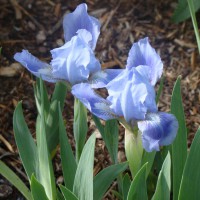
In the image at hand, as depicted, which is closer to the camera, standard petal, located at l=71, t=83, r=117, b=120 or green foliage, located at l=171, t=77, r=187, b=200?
standard petal, located at l=71, t=83, r=117, b=120

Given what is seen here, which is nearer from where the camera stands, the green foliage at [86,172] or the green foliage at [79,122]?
the green foliage at [86,172]

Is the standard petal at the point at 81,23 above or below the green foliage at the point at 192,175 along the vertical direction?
above

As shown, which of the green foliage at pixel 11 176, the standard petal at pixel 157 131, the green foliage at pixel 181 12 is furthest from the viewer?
the green foliage at pixel 181 12

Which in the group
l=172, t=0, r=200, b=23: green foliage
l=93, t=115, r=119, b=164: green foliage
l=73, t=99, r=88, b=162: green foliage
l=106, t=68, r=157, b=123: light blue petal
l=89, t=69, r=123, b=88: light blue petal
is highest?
l=172, t=0, r=200, b=23: green foliage

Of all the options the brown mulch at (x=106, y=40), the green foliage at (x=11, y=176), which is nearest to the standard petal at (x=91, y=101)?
the green foliage at (x=11, y=176)

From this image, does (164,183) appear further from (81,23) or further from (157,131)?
(81,23)

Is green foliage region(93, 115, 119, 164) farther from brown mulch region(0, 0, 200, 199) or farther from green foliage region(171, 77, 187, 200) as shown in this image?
brown mulch region(0, 0, 200, 199)

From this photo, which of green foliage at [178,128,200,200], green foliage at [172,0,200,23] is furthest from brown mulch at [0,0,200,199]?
green foliage at [178,128,200,200]

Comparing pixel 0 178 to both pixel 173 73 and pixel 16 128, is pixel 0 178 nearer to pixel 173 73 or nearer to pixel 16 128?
pixel 16 128

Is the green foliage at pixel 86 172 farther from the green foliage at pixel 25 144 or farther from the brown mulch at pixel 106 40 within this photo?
the brown mulch at pixel 106 40
